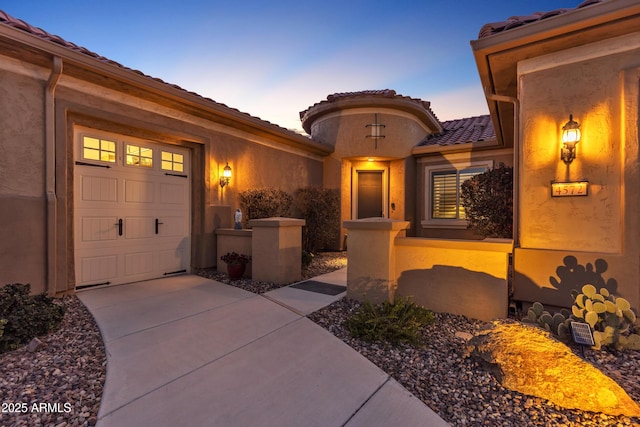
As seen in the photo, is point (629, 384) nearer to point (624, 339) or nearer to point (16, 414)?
point (624, 339)

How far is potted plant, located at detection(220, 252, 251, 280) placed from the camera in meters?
5.66

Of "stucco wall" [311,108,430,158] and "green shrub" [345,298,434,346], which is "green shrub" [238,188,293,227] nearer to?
"stucco wall" [311,108,430,158]

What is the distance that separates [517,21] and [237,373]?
511cm

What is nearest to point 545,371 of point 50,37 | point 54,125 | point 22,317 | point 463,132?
point 22,317

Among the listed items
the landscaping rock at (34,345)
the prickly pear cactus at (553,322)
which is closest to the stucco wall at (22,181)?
the landscaping rock at (34,345)

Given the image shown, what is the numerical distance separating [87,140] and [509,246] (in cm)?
654

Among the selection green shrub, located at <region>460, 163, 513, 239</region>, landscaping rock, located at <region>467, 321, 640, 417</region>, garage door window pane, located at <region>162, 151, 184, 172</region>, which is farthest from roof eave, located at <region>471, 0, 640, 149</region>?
garage door window pane, located at <region>162, 151, 184, 172</region>

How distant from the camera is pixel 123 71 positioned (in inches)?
183

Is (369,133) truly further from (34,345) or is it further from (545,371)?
(34,345)

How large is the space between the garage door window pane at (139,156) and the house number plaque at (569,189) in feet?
21.9

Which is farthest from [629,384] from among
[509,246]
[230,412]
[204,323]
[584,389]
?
[204,323]

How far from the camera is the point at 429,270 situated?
158 inches

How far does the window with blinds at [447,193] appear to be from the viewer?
905 centimetres

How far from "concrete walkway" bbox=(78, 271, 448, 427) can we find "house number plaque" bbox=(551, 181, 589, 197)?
322 centimetres
